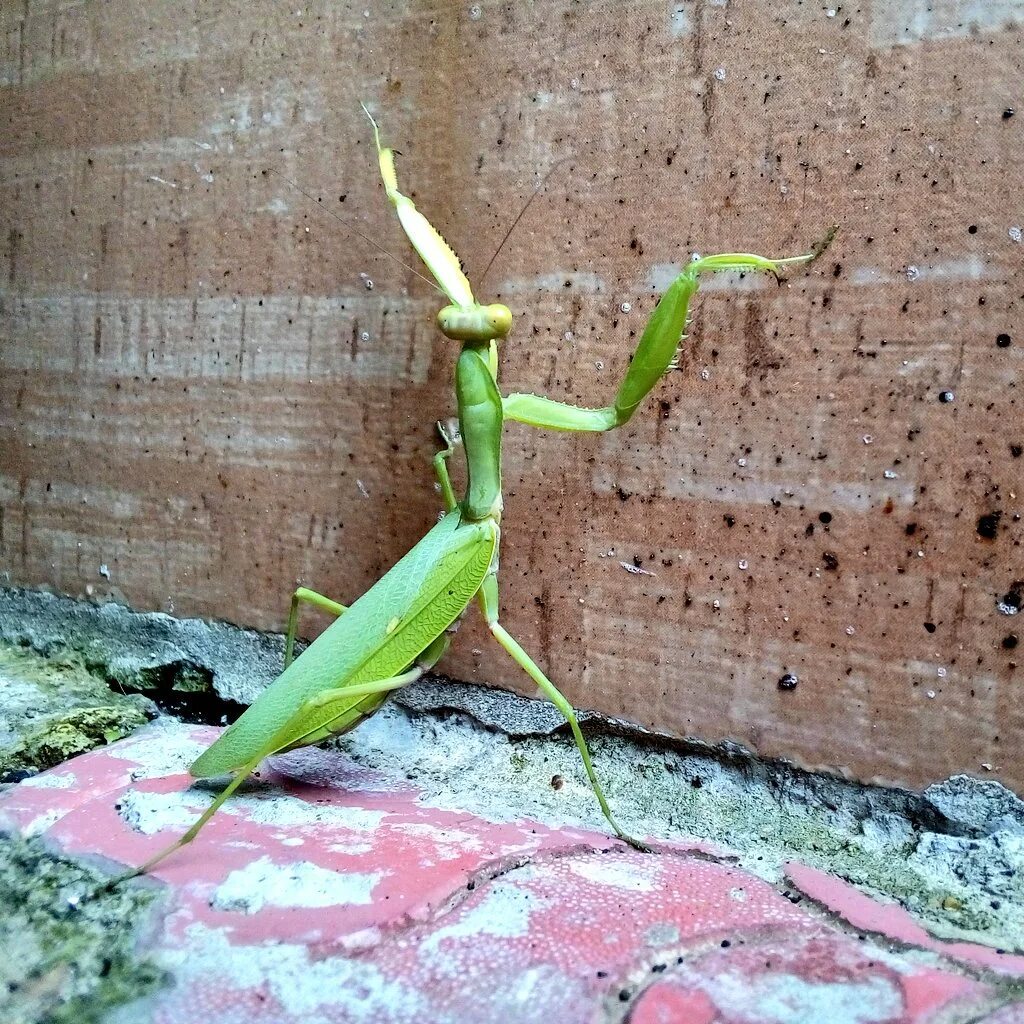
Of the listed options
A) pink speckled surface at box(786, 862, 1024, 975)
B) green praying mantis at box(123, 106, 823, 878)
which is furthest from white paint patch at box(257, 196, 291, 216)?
pink speckled surface at box(786, 862, 1024, 975)

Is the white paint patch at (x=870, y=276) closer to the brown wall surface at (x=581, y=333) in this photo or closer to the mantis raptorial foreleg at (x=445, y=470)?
the brown wall surface at (x=581, y=333)

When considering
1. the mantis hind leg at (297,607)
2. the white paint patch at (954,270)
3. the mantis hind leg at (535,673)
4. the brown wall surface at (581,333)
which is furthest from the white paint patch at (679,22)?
the mantis hind leg at (297,607)

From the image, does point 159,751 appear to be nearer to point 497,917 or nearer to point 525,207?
point 497,917

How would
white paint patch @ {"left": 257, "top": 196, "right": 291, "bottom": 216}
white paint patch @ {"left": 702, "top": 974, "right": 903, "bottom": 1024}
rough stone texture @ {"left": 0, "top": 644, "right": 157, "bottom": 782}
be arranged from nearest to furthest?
white paint patch @ {"left": 702, "top": 974, "right": 903, "bottom": 1024} < rough stone texture @ {"left": 0, "top": 644, "right": 157, "bottom": 782} < white paint patch @ {"left": 257, "top": 196, "right": 291, "bottom": 216}

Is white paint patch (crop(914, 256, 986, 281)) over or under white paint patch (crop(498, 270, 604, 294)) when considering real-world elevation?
over

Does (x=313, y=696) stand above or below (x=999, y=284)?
below

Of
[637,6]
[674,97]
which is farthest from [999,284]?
[637,6]

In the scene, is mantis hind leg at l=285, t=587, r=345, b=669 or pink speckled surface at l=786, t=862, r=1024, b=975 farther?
mantis hind leg at l=285, t=587, r=345, b=669

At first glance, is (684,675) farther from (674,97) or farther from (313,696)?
(674,97)

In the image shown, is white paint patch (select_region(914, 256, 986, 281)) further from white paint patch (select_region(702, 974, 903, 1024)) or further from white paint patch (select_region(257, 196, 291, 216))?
white paint patch (select_region(257, 196, 291, 216))
